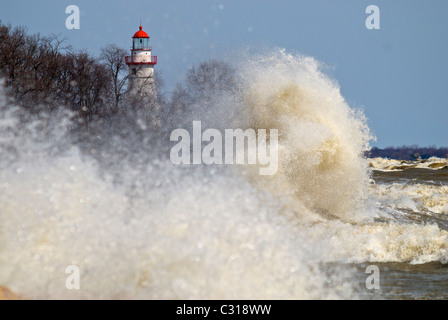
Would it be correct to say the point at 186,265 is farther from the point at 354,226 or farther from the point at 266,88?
the point at 266,88

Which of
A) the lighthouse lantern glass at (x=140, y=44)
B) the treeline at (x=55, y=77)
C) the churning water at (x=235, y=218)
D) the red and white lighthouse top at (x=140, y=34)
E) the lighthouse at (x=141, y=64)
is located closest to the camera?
the churning water at (x=235, y=218)

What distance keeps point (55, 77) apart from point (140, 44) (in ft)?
45.2

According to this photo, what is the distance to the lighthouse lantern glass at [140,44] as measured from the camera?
170ft

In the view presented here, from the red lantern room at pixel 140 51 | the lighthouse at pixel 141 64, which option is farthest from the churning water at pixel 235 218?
the red lantern room at pixel 140 51

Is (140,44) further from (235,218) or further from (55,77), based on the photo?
(235,218)

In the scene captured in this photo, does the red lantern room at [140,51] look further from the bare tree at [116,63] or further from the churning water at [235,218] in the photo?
the churning water at [235,218]

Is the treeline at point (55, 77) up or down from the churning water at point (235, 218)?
up

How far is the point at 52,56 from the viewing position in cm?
4056

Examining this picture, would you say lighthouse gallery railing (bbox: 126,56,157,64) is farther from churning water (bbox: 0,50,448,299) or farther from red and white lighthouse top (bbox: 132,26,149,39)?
churning water (bbox: 0,50,448,299)

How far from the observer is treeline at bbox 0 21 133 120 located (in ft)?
110

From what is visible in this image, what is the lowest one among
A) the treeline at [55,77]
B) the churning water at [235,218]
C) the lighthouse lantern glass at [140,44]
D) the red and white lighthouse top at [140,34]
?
Result: the churning water at [235,218]
